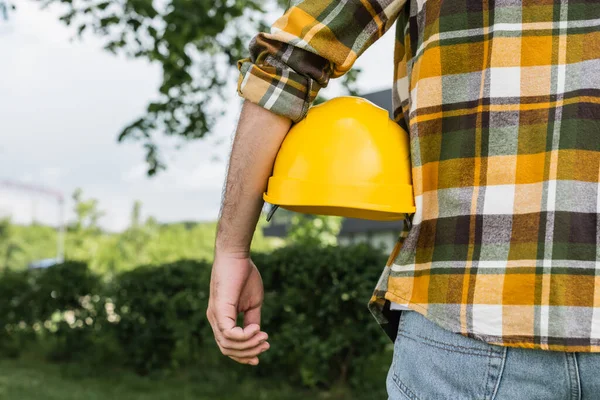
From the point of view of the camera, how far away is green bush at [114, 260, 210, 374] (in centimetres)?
752

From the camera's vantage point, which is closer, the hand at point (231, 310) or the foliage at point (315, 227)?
the hand at point (231, 310)

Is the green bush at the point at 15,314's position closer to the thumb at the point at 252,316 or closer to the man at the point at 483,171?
the thumb at the point at 252,316

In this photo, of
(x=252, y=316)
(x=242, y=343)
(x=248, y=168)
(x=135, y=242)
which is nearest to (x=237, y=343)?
(x=242, y=343)

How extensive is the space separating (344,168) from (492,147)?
12.3 inches

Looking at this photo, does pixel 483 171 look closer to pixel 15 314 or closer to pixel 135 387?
pixel 135 387

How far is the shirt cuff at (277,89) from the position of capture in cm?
140

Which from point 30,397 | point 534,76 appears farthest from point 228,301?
point 30,397

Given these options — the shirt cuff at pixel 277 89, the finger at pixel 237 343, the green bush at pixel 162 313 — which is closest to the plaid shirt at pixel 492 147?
the shirt cuff at pixel 277 89

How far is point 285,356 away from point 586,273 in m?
5.68

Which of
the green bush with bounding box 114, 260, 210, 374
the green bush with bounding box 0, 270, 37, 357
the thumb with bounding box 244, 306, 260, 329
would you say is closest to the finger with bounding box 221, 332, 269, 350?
the thumb with bounding box 244, 306, 260, 329

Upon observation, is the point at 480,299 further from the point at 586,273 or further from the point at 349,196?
the point at 349,196

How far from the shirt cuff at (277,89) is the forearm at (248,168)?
0.03 m

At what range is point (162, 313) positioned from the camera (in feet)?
26.0

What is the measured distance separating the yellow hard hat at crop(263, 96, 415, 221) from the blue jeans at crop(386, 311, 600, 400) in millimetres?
281
